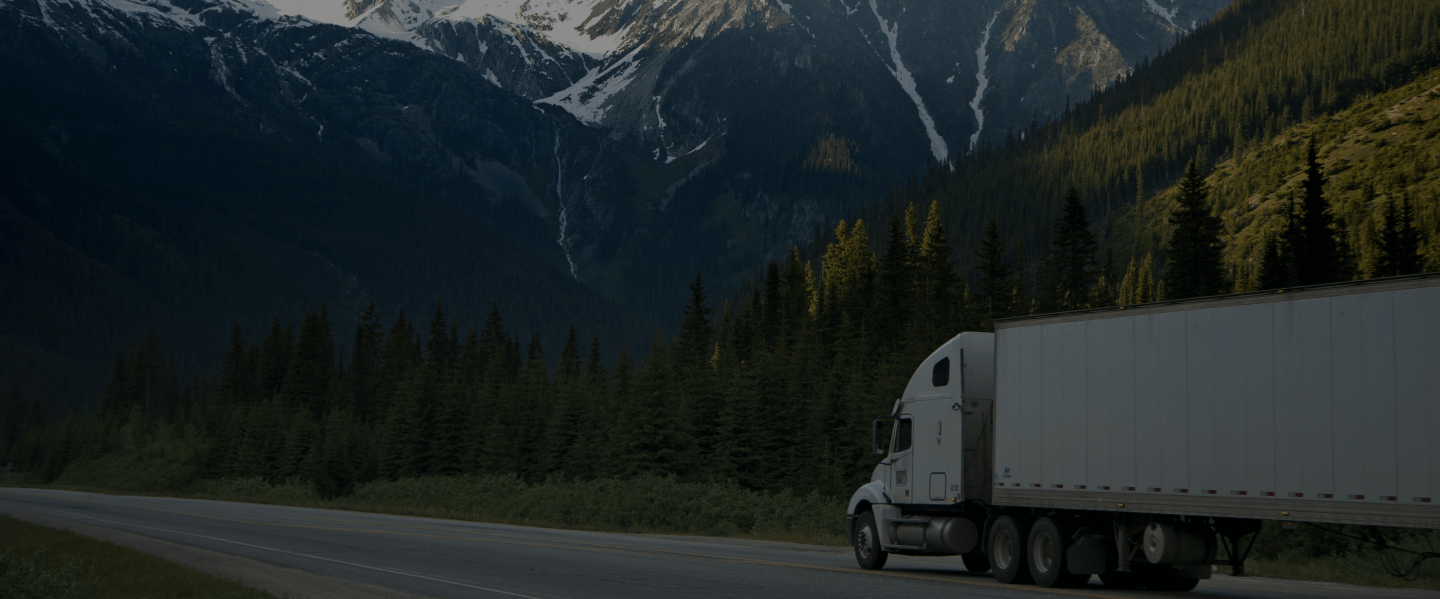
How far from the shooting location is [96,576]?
65.5ft

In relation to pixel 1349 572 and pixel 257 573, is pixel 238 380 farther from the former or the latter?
pixel 1349 572

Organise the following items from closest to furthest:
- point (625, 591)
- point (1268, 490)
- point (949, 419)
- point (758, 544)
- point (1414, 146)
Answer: point (1268, 490)
point (625, 591)
point (949, 419)
point (758, 544)
point (1414, 146)

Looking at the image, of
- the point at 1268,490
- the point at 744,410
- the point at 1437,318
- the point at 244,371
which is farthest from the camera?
the point at 244,371

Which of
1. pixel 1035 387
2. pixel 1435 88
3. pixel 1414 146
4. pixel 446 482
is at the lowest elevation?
pixel 446 482

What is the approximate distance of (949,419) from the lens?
65.1ft

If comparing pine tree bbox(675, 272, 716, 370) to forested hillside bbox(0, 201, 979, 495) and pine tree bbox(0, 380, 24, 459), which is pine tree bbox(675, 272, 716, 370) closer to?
forested hillside bbox(0, 201, 979, 495)

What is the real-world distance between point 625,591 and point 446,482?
158 ft

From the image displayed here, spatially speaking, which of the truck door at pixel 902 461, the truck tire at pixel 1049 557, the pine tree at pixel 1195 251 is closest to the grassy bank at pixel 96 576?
the truck door at pixel 902 461

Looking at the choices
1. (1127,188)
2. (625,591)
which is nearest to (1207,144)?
(1127,188)

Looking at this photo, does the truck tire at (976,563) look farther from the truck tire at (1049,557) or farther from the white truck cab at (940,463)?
the truck tire at (1049,557)

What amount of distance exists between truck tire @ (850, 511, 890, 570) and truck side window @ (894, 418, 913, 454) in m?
1.44

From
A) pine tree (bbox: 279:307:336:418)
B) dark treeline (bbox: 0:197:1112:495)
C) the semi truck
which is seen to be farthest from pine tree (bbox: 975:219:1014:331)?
pine tree (bbox: 279:307:336:418)

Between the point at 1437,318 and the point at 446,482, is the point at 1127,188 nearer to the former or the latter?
the point at 446,482

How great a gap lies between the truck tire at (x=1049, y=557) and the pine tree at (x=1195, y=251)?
58.6 m
